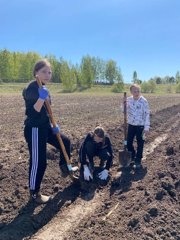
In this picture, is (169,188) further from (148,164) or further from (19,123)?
(19,123)

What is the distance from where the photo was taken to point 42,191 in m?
6.91

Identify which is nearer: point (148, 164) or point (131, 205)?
point (131, 205)

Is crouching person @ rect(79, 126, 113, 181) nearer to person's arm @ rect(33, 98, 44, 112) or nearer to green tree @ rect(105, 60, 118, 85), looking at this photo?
person's arm @ rect(33, 98, 44, 112)

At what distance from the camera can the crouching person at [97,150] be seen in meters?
7.45

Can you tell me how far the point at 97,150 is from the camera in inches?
307

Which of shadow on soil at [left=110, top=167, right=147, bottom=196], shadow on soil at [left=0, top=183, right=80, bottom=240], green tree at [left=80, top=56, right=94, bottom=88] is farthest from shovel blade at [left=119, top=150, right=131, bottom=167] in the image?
green tree at [left=80, top=56, right=94, bottom=88]

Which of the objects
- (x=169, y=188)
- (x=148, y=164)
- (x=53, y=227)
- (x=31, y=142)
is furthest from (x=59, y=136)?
(x=148, y=164)

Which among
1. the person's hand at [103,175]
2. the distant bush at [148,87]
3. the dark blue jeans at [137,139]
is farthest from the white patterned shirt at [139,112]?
the distant bush at [148,87]

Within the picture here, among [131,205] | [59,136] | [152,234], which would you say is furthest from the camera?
[59,136]

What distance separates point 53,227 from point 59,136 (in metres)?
1.78

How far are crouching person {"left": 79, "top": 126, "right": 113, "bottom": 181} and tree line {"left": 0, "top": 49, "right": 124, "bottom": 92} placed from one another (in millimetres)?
60610

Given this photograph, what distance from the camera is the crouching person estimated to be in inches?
293

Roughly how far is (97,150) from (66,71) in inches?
2569

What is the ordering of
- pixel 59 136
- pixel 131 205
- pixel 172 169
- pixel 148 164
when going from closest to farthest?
pixel 131 205 → pixel 59 136 → pixel 172 169 → pixel 148 164
